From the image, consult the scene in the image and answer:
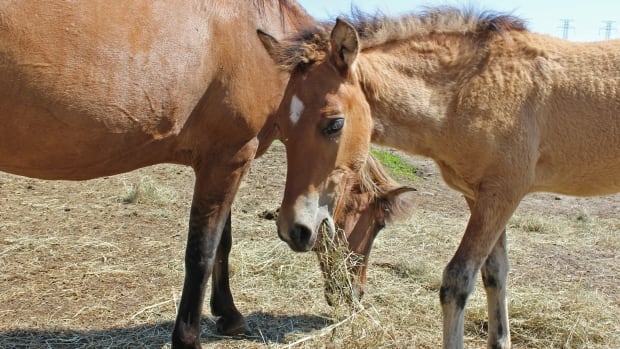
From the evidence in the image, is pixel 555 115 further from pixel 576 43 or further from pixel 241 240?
pixel 241 240

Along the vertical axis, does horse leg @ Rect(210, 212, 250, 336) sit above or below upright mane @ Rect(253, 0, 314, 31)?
below

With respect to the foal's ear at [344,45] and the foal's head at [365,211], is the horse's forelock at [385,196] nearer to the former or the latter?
the foal's head at [365,211]

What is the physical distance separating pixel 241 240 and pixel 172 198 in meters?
1.82

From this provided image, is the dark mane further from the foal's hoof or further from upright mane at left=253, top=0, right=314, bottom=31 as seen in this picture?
the foal's hoof

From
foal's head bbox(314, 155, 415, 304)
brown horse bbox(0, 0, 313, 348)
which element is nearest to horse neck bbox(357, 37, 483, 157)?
brown horse bbox(0, 0, 313, 348)

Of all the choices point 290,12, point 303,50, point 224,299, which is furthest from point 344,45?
point 224,299

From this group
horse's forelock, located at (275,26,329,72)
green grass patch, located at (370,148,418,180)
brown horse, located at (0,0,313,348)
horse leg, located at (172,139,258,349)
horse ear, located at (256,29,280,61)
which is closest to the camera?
brown horse, located at (0,0,313,348)

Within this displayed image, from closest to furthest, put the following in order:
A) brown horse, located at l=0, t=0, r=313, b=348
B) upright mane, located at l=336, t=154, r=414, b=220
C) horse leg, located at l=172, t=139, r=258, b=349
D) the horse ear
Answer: brown horse, located at l=0, t=0, r=313, b=348 < the horse ear < horse leg, located at l=172, t=139, r=258, b=349 < upright mane, located at l=336, t=154, r=414, b=220

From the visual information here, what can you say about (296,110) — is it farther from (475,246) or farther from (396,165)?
(396,165)

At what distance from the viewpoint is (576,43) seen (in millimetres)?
3789

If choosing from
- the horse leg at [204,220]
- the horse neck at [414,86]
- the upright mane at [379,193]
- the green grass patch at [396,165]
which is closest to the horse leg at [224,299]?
the horse leg at [204,220]

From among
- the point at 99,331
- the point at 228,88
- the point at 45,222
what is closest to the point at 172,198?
the point at 45,222

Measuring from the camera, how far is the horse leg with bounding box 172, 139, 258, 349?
11.9ft

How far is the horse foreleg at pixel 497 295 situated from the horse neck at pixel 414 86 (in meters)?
0.88
